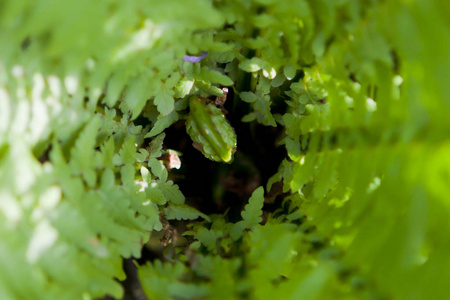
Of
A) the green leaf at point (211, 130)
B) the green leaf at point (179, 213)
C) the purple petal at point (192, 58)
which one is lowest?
the green leaf at point (179, 213)

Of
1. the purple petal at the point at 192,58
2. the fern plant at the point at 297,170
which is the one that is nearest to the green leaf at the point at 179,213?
the fern plant at the point at 297,170

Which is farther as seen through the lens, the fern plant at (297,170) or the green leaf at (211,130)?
the green leaf at (211,130)

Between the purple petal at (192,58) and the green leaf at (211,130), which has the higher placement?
the purple petal at (192,58)

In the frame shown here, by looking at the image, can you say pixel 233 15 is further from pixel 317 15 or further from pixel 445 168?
pixel 445 168

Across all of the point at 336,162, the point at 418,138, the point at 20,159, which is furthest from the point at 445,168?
the point at 20,159

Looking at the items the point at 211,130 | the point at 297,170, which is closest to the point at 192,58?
the point at 211,130

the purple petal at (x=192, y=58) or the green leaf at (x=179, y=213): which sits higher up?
the purple petal at (x=192, y=58)

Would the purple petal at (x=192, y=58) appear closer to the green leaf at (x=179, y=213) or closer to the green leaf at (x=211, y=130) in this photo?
the green leaf at (x=211, y=130)

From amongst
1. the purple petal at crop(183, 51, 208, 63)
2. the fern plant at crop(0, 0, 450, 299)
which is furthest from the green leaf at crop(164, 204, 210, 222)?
the purple petal at crop(183, 51, 208, 63)
